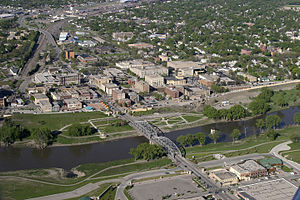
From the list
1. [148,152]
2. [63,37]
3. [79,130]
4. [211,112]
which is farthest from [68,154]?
[63,37]

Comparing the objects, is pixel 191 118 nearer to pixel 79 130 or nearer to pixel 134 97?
pixel 134 97

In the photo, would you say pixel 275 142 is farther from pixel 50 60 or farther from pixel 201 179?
pixel 50 60

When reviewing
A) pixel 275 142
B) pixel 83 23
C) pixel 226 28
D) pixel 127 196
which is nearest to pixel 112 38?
pixel 83 23

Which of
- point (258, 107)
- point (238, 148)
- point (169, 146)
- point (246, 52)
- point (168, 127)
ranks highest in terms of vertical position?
point (246, 52)

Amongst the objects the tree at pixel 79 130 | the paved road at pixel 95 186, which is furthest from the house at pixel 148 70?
the paved road at pixel 95 186

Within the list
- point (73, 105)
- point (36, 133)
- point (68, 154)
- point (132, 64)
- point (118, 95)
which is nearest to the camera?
point (68, 154)

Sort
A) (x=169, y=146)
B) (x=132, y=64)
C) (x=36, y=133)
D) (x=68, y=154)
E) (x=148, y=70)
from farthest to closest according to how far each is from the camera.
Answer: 1. (x=132, y=64)
2. (x=148, y=70)
3. (x=36, y=133)
4. (x=68, y=154)
5. (x=169, y=146)

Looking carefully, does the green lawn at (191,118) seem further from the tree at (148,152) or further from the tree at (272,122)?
the tree at (148,152)
